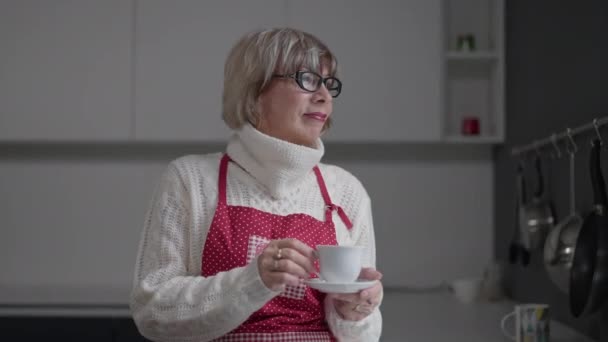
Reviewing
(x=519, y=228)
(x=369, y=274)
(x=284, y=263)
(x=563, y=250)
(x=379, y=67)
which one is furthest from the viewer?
(x=379, y=67)

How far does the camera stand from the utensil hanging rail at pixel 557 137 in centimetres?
156

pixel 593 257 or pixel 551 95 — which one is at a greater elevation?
pixel 551 95

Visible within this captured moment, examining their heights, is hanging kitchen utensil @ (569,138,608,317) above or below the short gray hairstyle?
below

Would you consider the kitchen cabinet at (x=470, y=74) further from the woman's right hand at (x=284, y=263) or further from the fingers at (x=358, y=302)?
the woman's right hand at (x=284, y=263)

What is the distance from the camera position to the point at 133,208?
2.80 m

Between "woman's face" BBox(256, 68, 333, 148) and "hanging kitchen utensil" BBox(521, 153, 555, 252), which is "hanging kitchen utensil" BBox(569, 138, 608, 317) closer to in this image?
"hanging kitchen utensil" BBox(521, 153, 555, 252)

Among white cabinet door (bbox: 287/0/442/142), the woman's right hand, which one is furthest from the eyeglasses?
white cabinet door (bbox: 287/0/442/142)

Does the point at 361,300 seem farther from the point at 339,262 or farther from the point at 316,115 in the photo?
the point at 316,115

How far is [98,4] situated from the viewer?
2527mm

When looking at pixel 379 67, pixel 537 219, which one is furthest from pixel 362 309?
pixel 379 67

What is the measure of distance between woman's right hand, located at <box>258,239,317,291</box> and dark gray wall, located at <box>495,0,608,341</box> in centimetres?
93

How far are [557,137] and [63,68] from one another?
5.67 ft

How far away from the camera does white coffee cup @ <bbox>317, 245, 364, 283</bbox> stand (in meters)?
1.01

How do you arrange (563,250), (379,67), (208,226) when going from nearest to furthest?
1. (208,226)
2. (563,250)
3. (379,67)
